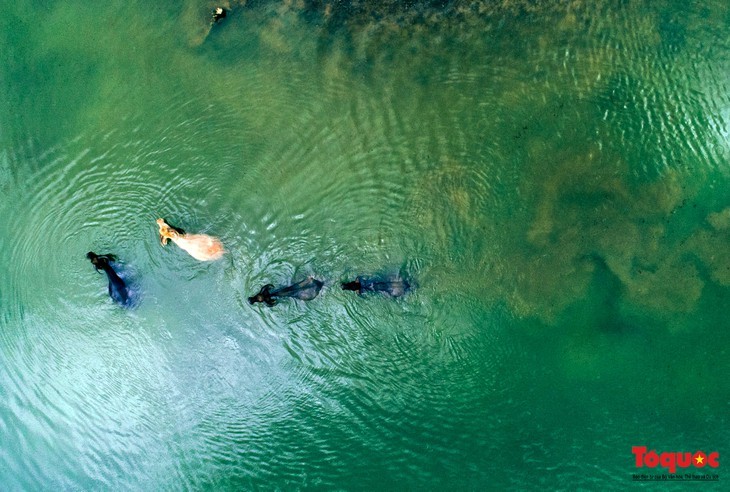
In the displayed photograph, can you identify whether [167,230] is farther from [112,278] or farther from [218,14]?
[218,14]

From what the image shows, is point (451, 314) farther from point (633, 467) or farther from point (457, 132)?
point (633, 467)

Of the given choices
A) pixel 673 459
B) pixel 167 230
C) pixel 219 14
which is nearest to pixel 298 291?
pixel 167 230

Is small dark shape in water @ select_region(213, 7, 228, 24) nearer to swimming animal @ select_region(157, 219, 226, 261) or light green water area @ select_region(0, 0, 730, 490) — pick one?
light green water area @ select_region(0, 0, 730, 490)

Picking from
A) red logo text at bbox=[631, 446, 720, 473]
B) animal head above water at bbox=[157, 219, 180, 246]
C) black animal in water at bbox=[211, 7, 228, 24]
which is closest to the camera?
animal head above water at bbox=[157, 219, 180, 246]

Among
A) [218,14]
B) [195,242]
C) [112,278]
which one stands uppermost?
[218,14]

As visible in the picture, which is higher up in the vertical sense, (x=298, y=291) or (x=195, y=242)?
(x=195, y=242)

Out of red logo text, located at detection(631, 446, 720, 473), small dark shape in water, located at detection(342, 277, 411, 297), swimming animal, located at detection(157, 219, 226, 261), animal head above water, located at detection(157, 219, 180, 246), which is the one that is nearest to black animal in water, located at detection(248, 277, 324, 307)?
small dark shape in water, located at detection(342, 277, 411, 297)
